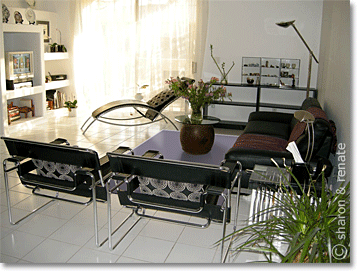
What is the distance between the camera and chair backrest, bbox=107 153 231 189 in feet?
8.20

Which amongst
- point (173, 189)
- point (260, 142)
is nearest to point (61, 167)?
point (173, 189)

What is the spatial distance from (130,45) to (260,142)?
4.87 m

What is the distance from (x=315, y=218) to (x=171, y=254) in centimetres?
140

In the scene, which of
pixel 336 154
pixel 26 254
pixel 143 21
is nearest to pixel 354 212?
pixel 336 154

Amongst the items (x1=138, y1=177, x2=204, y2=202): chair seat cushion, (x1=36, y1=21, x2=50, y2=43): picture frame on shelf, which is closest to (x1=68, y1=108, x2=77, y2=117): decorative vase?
(x1=36, y1=21, x2=50, y2=43): picture frame on shelf

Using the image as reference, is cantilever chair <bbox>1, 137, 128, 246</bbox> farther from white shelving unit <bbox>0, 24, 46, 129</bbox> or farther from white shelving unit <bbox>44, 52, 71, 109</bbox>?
white shelving unit <bbox>44, 52, 71, 109</bbox>

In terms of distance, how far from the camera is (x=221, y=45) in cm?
739

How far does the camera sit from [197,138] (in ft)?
15.9

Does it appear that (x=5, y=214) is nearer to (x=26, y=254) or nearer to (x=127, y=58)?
(x=26, y=254)

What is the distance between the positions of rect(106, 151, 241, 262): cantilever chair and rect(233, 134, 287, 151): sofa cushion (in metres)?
1.42

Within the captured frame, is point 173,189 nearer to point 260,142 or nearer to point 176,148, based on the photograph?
point 260,142

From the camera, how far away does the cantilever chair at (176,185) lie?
8.34 ft

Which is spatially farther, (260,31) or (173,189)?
(260,31)

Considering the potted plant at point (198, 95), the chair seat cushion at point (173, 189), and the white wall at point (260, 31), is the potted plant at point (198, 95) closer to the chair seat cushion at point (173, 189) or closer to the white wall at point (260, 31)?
the chair seat cushion at point (173, 189)
